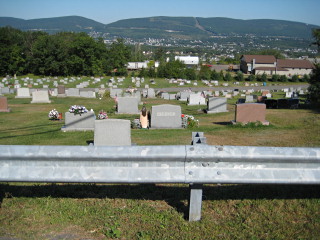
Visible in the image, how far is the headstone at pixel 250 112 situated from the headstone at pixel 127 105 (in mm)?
7807

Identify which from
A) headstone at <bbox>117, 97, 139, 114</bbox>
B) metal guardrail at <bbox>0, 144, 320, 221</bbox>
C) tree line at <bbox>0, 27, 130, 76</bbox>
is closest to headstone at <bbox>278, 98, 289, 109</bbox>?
headstone at <bbox>117, 97, 139, 114</bbox>

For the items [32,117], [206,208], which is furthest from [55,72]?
[206,208]

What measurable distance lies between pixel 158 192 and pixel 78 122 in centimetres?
1019

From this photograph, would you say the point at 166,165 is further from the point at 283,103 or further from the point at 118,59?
the point at 118,59

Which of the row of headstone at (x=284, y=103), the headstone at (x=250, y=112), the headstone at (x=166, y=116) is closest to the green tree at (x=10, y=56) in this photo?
the row of headstone at (x=284, y=103)

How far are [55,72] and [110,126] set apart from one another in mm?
72965

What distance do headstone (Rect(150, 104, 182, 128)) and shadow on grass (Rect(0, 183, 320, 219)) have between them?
1016cm

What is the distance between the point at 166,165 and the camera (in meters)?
3.75

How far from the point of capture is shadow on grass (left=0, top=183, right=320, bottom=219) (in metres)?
4.37

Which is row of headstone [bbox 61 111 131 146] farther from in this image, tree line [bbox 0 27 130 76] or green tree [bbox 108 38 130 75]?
green tree [bbox 108 38 130 75]

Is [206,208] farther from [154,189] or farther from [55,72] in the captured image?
[55,72]

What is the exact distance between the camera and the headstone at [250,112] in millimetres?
14508

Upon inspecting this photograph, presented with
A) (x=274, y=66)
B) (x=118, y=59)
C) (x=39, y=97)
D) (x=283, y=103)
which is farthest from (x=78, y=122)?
(x=274, y=66)

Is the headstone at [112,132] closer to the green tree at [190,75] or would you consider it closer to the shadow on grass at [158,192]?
the shadow on grass at [158,192]
